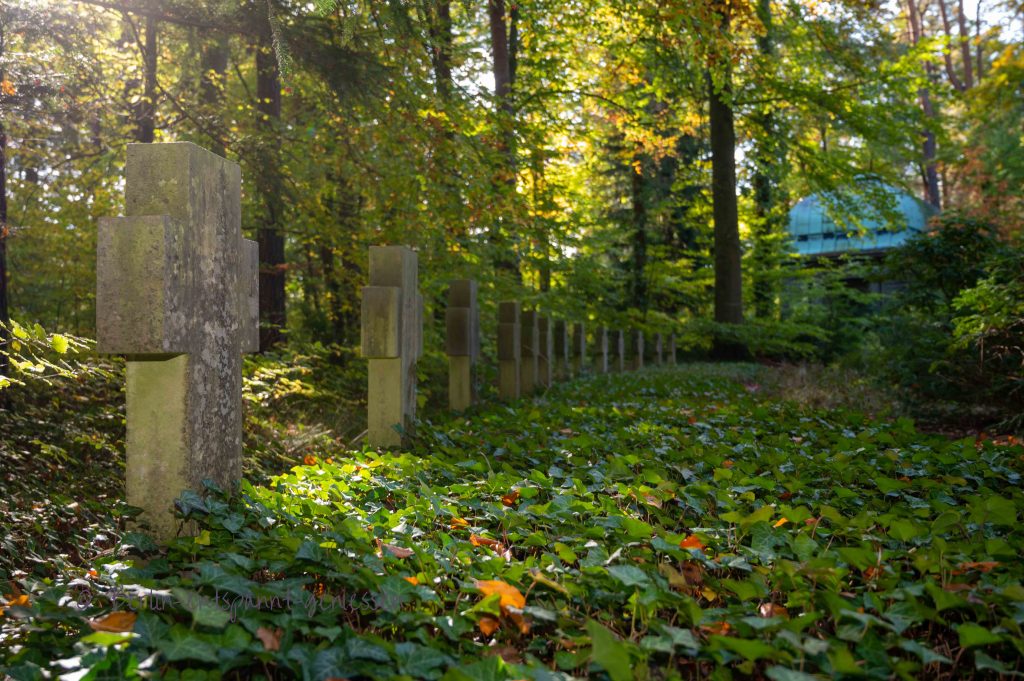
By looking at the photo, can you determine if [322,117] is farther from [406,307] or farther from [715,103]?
[715,103]

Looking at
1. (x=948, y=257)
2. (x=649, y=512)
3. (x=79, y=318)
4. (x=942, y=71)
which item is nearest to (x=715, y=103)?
(x=948, y=257)

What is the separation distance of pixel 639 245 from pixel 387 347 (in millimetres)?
14871

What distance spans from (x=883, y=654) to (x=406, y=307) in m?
4.55

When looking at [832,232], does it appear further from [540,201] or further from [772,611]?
[772,611]

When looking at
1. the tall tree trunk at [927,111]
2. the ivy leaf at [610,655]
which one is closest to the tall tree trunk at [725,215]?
the tall tree trunk at [927,111]

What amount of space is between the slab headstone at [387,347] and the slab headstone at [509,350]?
3.25 metres

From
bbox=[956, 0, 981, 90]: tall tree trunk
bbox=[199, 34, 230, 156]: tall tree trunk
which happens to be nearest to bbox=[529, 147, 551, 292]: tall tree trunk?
bbox=[199, 34, 230, 156]: tall tree trunk

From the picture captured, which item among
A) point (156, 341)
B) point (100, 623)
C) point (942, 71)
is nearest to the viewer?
point (100, 623)

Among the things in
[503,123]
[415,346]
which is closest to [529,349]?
[503,123]

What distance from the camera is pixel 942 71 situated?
33.7 metres

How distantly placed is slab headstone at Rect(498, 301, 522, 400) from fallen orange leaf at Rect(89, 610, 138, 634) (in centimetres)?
726

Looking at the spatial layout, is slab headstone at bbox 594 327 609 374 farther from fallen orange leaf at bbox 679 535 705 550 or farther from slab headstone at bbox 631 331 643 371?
fallen orange leaf at bbox 679 535 705 550

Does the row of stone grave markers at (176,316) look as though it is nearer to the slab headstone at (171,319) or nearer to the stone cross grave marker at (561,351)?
the slab headstone at (171,319)

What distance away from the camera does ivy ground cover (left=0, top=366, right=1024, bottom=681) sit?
6.35 ft
